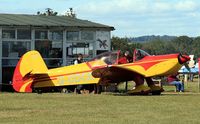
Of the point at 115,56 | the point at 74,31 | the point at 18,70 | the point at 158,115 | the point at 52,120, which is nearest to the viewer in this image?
the point at 52,120

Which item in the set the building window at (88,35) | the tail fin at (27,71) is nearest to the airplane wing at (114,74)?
the tail fin at (27,71)

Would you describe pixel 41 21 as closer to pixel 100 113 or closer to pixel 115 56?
Answer: pixel 115 56

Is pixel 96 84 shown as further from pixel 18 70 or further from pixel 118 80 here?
pixel 18 70

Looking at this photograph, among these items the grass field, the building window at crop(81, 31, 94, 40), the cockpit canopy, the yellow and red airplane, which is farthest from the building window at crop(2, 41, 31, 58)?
the grass field

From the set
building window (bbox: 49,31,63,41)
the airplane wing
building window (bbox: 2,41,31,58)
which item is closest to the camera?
the airplane wing

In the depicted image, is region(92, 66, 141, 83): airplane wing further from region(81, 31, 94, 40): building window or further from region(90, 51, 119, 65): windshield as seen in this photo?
region(81, 31, 94, 40): building window

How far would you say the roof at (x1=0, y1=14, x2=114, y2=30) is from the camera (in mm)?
31817

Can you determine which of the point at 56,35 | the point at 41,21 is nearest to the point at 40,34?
the point at 56,35

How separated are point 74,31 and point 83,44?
3.09ft

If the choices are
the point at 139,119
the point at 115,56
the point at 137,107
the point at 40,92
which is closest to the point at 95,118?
the point at 139,119

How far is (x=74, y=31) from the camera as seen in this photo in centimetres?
3350

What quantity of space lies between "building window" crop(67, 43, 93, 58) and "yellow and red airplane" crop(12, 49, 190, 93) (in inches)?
260

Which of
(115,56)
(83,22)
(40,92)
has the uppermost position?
(83,22)

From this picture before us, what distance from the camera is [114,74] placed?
80.5 feet
